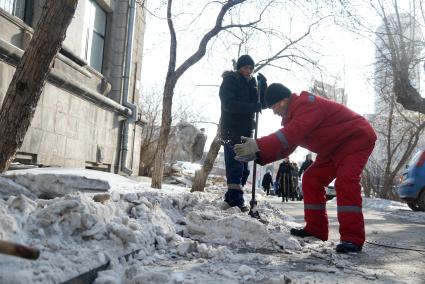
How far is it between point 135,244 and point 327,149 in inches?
76.7

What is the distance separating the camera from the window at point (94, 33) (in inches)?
477

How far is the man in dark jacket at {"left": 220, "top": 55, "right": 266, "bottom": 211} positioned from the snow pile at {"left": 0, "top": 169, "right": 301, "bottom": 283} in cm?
122

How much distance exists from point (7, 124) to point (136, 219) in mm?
2012

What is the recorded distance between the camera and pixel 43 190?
3990mm

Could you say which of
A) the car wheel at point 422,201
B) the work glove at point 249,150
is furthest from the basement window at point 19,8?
the car wheel at point 422,201

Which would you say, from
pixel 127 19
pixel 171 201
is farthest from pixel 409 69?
pixel 171 201

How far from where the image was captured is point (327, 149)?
13.0 ft

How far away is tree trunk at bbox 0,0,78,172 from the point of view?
4551 mm

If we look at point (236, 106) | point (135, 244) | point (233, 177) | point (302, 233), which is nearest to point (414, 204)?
point (233, 177)

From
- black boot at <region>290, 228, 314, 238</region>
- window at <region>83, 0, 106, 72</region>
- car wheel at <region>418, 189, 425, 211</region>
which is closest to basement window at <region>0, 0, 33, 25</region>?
window at <region>83, 0, 106, 72</region>

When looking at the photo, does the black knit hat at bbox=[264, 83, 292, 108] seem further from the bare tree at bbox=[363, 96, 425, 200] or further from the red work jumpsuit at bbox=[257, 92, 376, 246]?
the bare tree at bbox=[363, 96, 425, 200]

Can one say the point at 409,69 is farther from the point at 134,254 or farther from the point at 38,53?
the point at 134,254

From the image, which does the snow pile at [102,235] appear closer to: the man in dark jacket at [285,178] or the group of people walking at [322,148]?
the group of people walking at [322,148]

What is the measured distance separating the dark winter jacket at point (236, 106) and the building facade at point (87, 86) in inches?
159
